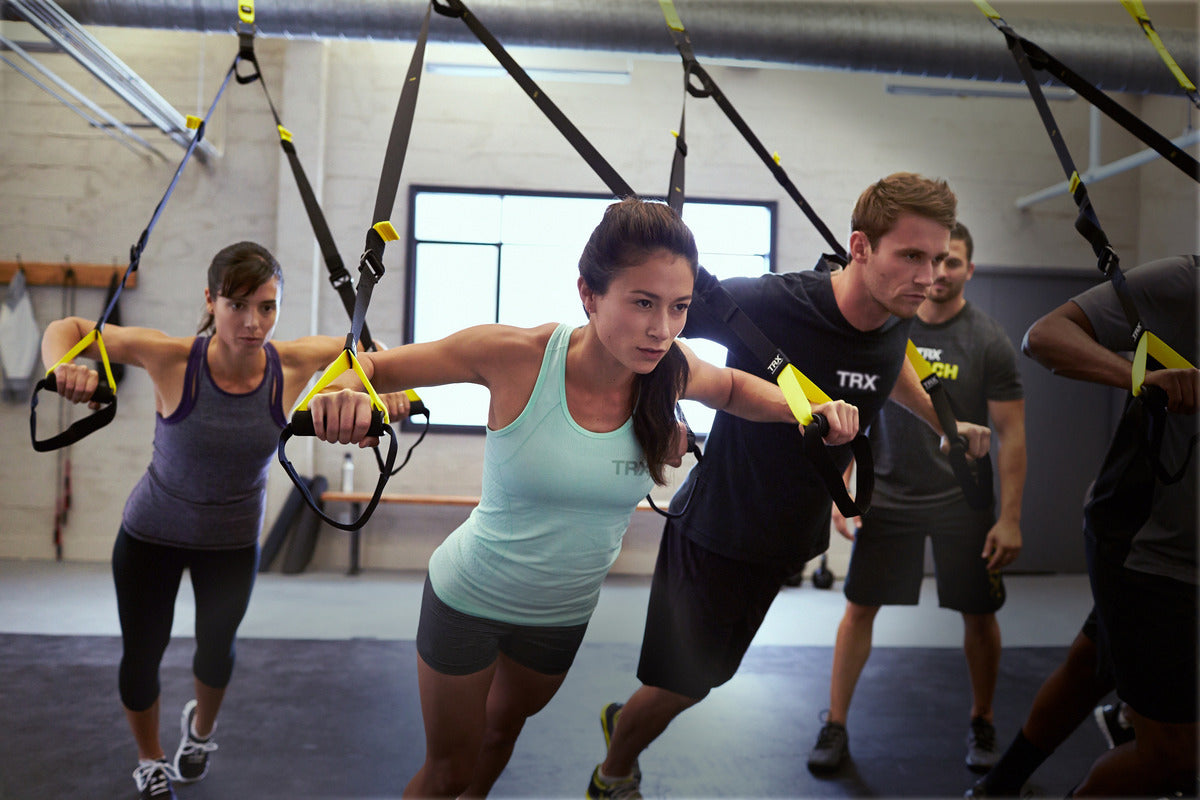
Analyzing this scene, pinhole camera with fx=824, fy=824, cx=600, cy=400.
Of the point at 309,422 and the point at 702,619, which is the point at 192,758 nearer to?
the point at 702,619

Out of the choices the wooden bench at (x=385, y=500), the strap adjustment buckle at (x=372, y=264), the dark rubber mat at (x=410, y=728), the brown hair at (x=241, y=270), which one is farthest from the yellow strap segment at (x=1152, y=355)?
the wooden bench at (x=385, y=500)

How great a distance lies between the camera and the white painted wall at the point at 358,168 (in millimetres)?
6000

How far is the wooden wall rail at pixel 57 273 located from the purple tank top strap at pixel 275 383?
14.6 feet

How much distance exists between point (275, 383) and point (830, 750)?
6.86 ft

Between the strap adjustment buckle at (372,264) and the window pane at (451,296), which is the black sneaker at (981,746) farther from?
the window pane at (451,296)

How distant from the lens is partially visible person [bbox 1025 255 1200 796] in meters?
1.70

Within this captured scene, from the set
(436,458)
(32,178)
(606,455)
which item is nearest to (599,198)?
(436,458)

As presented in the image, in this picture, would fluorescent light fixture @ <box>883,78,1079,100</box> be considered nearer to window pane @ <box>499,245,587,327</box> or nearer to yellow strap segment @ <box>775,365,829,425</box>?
window pane @ <box>499,245,587,327</box>

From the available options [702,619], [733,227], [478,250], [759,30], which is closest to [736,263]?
[733,227]

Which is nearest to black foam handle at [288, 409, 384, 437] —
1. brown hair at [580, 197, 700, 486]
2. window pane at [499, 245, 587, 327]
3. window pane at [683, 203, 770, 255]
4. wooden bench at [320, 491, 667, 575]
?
brown hair at [580, 197, 700, 486]

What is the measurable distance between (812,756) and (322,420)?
2192mm

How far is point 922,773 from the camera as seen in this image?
2.69 m

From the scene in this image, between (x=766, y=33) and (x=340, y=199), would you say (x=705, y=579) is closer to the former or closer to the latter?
(x=766, y=33)

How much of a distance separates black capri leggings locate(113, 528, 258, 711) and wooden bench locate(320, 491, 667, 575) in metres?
3.06
